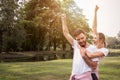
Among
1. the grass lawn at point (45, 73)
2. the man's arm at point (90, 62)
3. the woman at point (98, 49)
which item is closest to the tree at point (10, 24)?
the grass lawn at point (45, 73)

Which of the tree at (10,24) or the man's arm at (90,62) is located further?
the tree at (10,24)

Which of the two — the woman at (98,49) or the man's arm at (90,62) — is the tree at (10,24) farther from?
the man's arm at (90,62)

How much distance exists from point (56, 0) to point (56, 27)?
20.1 feet

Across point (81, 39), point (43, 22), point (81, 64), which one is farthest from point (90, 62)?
point (43, 22)

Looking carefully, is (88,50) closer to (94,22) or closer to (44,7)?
(94,22)

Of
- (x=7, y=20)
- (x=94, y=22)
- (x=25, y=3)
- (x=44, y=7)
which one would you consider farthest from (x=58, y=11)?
(x=94, y=22)

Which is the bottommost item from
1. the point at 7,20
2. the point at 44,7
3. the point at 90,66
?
the point at 90,66

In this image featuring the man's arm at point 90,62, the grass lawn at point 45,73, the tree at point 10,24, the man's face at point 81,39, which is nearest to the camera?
the man's arm at point 90,62

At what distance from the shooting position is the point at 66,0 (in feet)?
233

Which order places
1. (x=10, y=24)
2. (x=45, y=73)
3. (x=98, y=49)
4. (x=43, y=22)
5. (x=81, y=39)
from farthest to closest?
(x=43, y=22), (x=10, y=24), (x=45, y=73), (x=98, y=49), (x=81, y=39)

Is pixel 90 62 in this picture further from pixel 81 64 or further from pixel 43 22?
pixel 43 22

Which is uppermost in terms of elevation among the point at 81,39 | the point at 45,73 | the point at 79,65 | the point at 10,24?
the point at 10,24

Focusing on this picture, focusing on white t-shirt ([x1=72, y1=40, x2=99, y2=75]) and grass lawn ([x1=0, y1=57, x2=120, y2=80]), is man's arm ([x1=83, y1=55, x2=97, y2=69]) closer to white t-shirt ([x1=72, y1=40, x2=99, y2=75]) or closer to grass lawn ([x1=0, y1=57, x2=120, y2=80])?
white t-shirt ([x1=72, y1=40, x2=99, y2=75])

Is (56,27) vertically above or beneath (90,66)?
above
